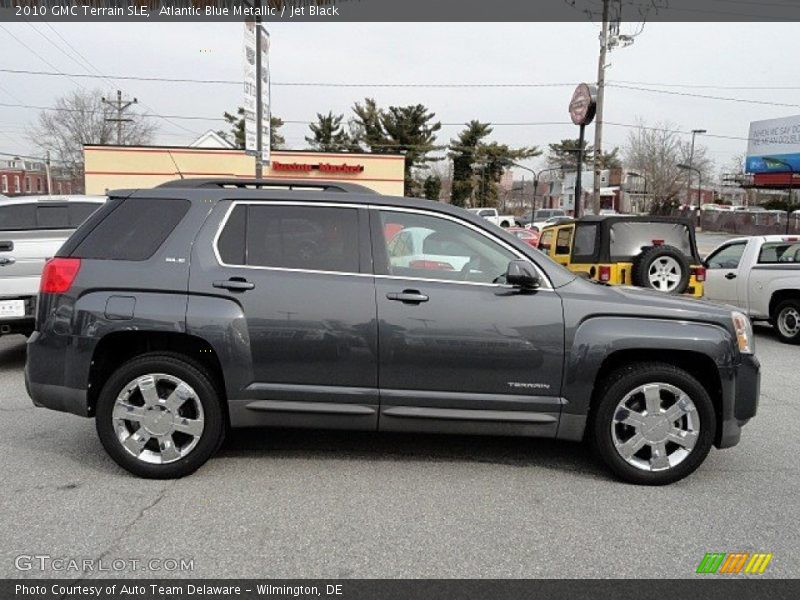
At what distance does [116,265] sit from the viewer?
3.78 metres

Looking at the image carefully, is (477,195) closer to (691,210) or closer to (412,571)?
(691,210)

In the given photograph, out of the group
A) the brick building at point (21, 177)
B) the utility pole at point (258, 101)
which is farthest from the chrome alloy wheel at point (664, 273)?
the brick building at point (21, 177)

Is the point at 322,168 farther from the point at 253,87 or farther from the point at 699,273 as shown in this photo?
the point at 699,273

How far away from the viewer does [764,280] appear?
884cm

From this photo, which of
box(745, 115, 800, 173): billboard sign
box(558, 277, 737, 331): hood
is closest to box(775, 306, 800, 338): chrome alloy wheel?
box(558, 277, 737, 331): hood

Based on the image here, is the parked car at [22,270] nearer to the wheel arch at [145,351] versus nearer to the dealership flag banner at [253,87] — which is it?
the wheel arch at [145,351]

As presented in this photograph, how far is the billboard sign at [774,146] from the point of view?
159 feet

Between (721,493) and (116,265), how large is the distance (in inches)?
161

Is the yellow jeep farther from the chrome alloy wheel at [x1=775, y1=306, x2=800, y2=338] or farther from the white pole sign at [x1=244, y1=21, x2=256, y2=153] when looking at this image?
the white pole sign at [x1=244, y1=21, x2=256, y2=153]

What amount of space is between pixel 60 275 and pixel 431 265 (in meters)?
2.39

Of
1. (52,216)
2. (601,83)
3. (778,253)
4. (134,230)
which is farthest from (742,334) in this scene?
(601,83)

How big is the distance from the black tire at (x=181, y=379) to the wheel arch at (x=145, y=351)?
0.27ft

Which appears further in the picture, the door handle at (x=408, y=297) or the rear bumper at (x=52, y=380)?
the rear bumper at (x=52, y=380)

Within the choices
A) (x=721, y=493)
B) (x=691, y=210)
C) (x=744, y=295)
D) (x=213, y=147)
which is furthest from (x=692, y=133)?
(x=721, y=493)
